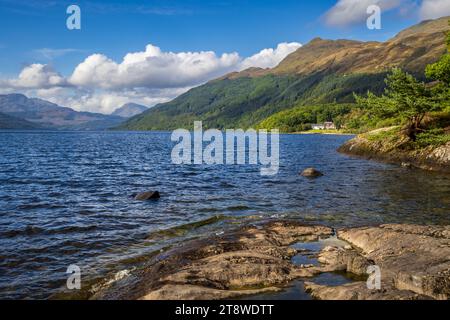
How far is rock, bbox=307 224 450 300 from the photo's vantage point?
34.0ft

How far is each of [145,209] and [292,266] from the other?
16164mm

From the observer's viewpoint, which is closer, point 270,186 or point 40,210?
point 40,210

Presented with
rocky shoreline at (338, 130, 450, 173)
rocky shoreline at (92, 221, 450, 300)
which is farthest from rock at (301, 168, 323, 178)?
rocky shoreline at (92, 221, 450, 300)

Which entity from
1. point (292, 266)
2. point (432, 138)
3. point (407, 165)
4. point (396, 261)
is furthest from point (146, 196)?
point (432, 138)

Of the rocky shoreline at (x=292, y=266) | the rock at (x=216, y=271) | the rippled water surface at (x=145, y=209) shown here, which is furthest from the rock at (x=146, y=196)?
the rock at (x=216, y=271)

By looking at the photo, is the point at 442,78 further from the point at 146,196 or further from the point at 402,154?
the point at 146,196

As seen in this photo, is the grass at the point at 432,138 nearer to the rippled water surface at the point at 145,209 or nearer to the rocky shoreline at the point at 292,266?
the rippled water surface at the point at 145,209

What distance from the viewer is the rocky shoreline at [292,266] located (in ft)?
35.2

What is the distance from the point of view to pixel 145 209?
2700 centimetres

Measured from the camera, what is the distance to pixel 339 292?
1056 cm

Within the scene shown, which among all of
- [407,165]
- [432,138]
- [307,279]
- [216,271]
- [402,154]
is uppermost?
[432,138]

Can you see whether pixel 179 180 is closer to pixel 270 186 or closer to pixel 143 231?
pixel 270 186
